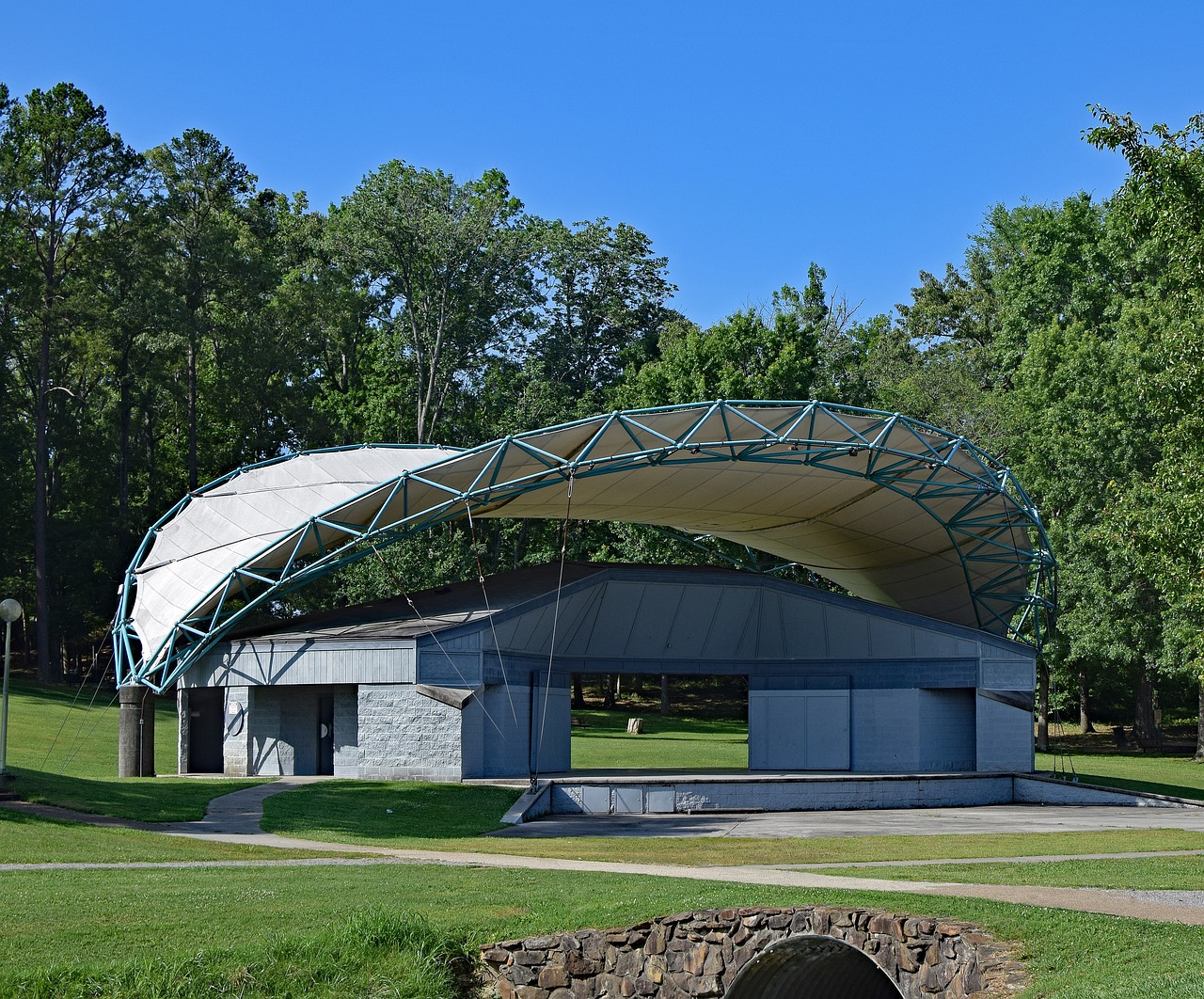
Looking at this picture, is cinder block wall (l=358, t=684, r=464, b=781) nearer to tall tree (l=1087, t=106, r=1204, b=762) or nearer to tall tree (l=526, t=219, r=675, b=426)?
tall tree (l=1087, t=106, r=1204, b=762)

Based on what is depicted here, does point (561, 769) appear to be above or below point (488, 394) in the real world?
below

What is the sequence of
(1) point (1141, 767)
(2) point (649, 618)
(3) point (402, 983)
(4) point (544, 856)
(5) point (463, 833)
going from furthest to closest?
(1) point (1141, 767) < (2) point (649, 618) < (5) point (463, 833) < (4) point (544, 856) < (3) point (402, 983)

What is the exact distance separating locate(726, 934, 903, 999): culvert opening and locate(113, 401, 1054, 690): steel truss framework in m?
16.4

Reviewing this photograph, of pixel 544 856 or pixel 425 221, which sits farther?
pixel 425 221

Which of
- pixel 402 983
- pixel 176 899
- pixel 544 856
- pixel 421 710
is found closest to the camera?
pixel 402 983

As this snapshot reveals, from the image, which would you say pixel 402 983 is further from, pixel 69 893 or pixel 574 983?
pixel 69 893

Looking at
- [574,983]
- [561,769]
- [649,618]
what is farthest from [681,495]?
[574,983]

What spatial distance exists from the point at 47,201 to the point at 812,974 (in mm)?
54976

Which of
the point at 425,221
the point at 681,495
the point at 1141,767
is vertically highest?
the point at 425,221

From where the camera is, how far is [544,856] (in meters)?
22.5

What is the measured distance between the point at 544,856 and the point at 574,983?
6.88 meters

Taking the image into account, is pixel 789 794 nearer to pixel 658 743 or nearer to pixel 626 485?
pixel 626 485

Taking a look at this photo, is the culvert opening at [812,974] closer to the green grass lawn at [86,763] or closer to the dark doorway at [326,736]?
the green grass lawn at [86,763]

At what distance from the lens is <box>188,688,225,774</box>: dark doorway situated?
3916 centimetres
